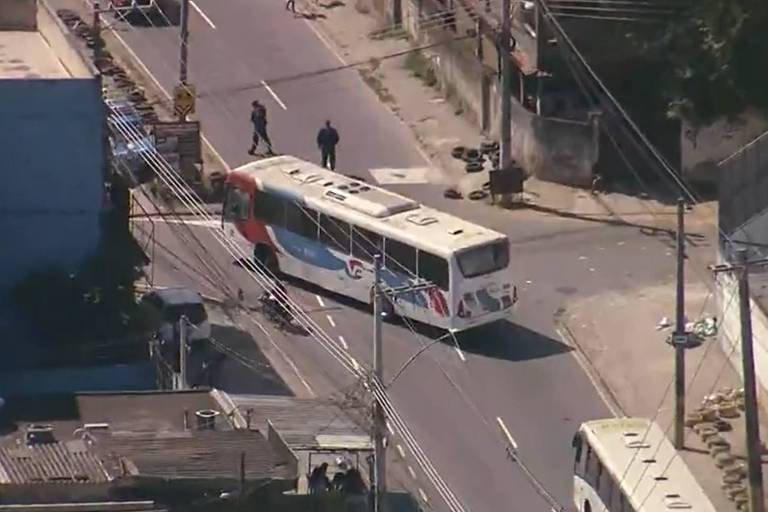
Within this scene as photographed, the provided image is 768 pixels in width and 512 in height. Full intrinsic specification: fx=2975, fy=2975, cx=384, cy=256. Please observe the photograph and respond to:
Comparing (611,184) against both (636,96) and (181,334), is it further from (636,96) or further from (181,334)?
(181,334)

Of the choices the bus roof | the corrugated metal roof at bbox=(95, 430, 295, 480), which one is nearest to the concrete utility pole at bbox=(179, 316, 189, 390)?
the bus roof

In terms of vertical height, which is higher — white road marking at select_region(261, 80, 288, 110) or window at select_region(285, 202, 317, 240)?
white road marking at select_region(261, 80, 288, 110)

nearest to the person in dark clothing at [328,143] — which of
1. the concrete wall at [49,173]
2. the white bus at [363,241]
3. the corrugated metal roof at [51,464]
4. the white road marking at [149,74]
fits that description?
the white road marking at [149,74]

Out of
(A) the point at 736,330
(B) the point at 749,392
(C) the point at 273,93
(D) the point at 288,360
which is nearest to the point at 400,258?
(D) the point at 288,360

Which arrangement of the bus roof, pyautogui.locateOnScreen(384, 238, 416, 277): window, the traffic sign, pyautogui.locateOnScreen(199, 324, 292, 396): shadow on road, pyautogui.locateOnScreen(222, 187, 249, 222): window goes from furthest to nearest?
the traffic sign < pyautogui.locateOnScreen(222, 187, 249, 222): window < pyautogui.locateOnScreen(384, 238, 416, 277): window < the bus roof < pyautogui.locateOnScreen(199, 324, 292, 396): shadow on road

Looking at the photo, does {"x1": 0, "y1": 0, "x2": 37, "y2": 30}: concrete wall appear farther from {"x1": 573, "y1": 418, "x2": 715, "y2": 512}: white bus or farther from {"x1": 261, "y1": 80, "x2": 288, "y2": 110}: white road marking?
{"x1": 573, "y1": 418, "x2": 715, "y2": 512}: white bus

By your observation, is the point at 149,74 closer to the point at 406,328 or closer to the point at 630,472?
the point at 406,328
